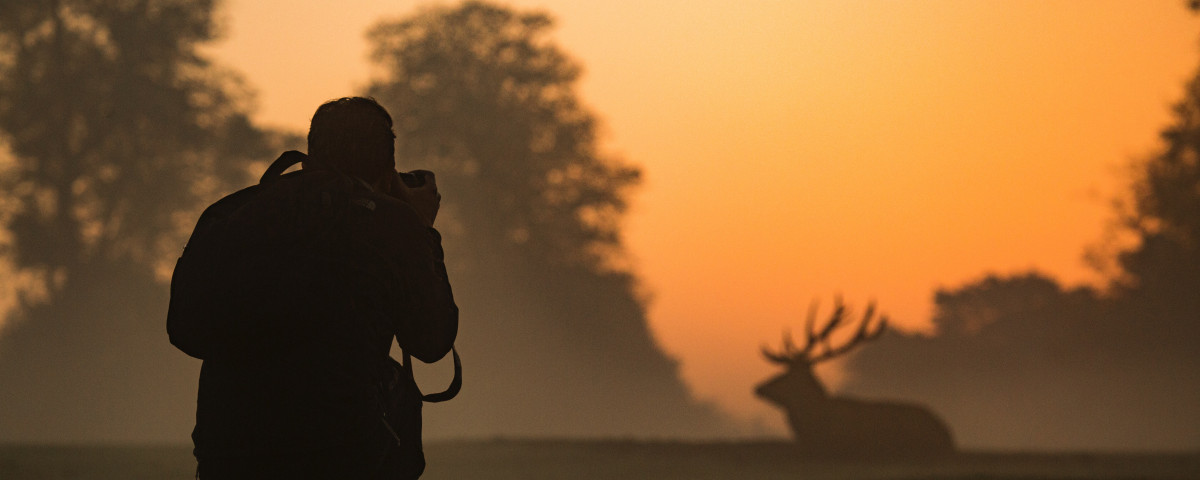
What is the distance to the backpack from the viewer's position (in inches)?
104

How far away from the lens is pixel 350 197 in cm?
272

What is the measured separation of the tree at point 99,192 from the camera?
78.0 ft

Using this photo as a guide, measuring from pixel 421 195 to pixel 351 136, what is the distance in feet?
0.76

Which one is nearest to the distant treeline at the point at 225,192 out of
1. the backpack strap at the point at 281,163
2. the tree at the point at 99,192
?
the tree at the point at 99,192

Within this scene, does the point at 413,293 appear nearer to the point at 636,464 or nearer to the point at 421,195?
the point at 421,195

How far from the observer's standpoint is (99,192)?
79.0 ft

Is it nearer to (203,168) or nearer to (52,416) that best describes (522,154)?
(203,168)

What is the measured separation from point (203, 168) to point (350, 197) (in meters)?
24.1

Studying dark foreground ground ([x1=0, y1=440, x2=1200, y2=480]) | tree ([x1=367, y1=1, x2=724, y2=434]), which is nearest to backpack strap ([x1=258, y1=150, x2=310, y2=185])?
dark foreground ground ([x1=0, y1=440, x2=1200, y2=480])

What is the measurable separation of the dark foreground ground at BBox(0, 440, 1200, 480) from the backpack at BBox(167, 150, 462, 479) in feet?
21.1

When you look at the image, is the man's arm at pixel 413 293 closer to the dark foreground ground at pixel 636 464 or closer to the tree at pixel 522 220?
the dark foreground ground at pixel 636 464

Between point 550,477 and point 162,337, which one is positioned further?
point 162,337

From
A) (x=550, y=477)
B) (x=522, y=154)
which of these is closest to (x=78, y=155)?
(x=522, y=154)

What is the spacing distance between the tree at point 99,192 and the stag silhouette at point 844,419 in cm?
1519
